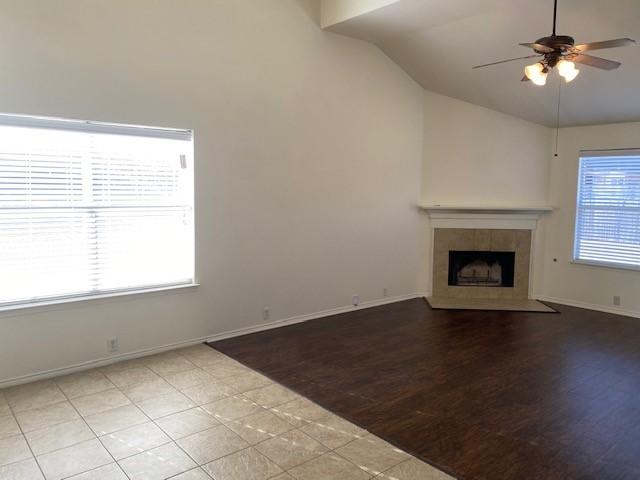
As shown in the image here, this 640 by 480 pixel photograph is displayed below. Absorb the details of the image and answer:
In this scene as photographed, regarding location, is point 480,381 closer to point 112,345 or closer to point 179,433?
point 179,433

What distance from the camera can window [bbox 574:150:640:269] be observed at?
5.86 m

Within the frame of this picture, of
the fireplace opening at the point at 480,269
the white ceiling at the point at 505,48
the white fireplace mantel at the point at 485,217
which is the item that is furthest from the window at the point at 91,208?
the fireplace opening at the point at 480,269

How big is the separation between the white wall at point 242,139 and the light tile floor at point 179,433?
51cm

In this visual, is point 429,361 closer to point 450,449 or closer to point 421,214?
point 450,449

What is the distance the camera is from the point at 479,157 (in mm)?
6508

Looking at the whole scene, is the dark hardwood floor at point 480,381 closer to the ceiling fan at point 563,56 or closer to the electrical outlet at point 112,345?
the electrical outlet at point 112,345

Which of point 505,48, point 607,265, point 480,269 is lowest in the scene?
point 480,269

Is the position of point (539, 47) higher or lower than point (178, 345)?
higher

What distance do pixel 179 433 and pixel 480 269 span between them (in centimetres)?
497

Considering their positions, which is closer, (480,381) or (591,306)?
(480,381)

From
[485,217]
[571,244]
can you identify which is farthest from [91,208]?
[571,244]

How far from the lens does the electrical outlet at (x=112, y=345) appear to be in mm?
3994

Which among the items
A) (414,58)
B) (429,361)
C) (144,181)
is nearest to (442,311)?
(429,361)

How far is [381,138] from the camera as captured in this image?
5.95m
